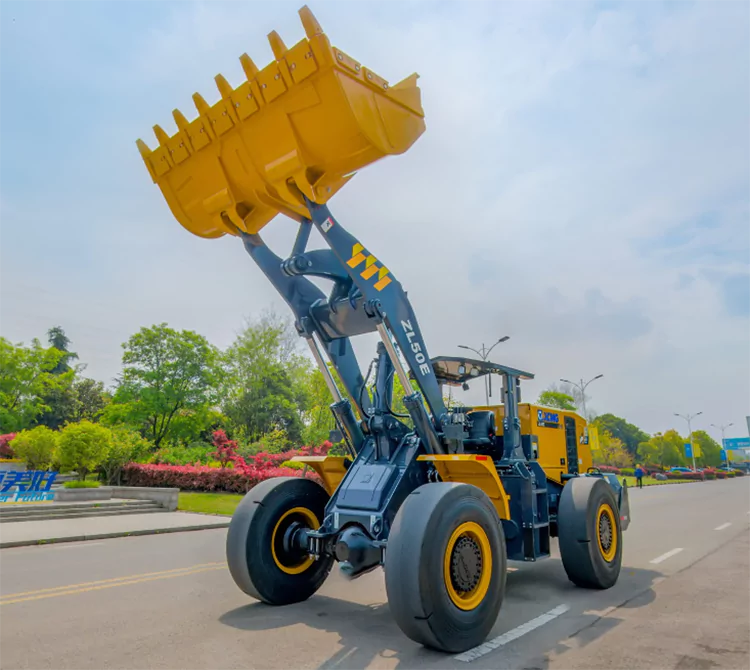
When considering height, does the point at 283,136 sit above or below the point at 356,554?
above

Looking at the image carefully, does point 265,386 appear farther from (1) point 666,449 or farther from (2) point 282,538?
(1) point 666,449

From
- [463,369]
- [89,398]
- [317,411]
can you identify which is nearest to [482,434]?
[463,369]

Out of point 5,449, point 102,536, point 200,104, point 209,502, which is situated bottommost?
point 102,536

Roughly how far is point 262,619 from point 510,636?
225cm

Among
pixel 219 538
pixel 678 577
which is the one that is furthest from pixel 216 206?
pixel 219 538

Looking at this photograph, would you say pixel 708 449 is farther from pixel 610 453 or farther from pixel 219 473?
pixel 219 473

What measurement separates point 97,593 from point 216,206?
466cm

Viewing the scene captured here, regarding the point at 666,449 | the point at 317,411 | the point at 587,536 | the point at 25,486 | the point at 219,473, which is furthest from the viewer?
the point at 666,449

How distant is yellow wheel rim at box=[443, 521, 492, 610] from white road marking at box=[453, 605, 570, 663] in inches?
12.1

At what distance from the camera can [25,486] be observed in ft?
58.7

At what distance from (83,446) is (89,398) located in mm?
37389

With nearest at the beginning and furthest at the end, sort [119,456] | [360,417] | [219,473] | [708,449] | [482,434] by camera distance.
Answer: [360,417] → [482,434] → [219,473] → [119,456] → [708,449]

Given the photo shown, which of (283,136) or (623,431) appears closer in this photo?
(283,136)

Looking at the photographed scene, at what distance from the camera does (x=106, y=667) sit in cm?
412
